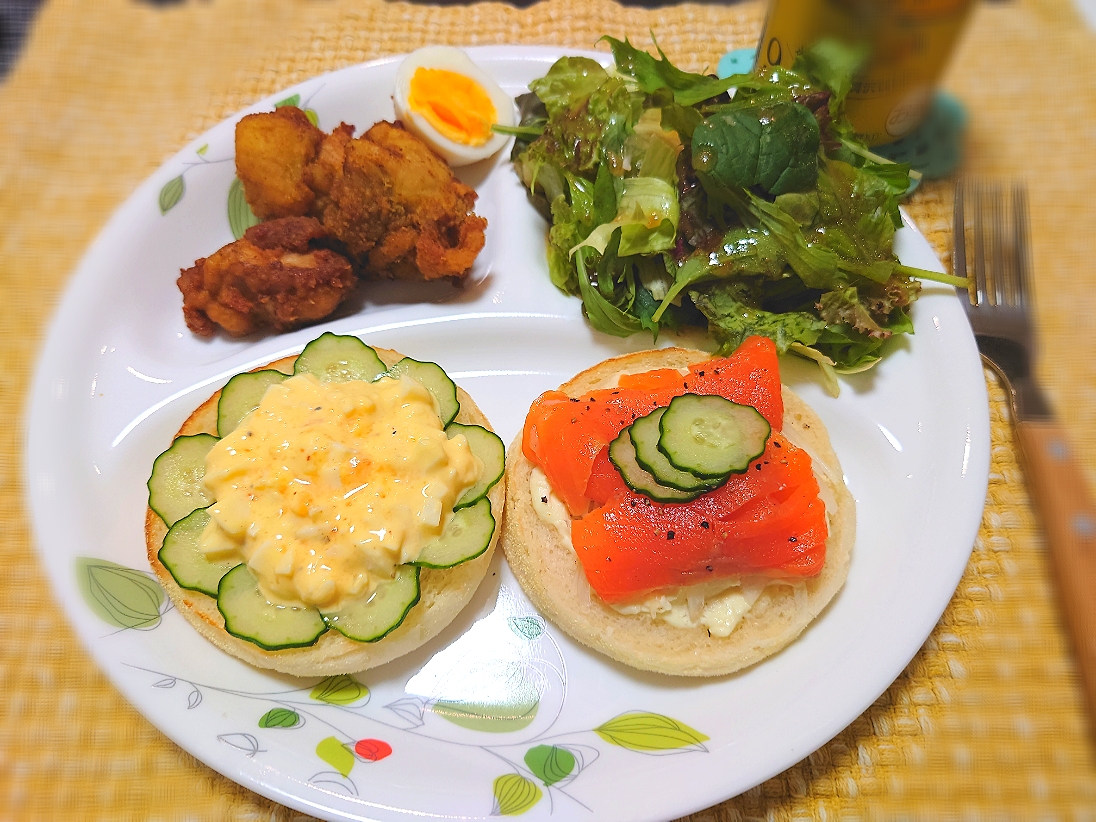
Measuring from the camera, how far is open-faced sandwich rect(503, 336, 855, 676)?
1792 mm

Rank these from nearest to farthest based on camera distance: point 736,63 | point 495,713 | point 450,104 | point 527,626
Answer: point 495,713 < point 527,626 < point 450,104 < point 736,63

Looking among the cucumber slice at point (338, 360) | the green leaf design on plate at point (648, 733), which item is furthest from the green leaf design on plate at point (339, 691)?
the cucumber slice at point (338, 360)

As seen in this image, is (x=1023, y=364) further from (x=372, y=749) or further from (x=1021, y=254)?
(x=372, y=749)

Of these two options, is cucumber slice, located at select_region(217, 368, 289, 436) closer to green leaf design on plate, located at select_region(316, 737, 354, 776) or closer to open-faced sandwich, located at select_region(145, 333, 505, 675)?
open-faced sandwich, located at select_region(145, 333, 505, 675)

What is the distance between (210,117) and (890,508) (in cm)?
339

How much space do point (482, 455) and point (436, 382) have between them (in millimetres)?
314

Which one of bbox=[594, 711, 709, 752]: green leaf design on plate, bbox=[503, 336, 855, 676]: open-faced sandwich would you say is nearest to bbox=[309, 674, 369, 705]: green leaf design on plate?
bbox=[503, 336, 855, 676]: open-faced sandwich

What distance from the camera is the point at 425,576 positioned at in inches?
74.9

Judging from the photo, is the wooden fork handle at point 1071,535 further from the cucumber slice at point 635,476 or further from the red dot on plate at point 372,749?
the red dot on plate at point 372,749

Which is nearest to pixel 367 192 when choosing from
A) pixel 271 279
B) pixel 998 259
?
pixel 271 279

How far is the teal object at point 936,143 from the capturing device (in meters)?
2.03

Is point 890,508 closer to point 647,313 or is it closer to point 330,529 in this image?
point 647,313

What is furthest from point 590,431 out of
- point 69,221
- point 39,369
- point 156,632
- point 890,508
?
Result: point 69,221

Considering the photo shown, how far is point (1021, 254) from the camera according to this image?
7.93 feet
